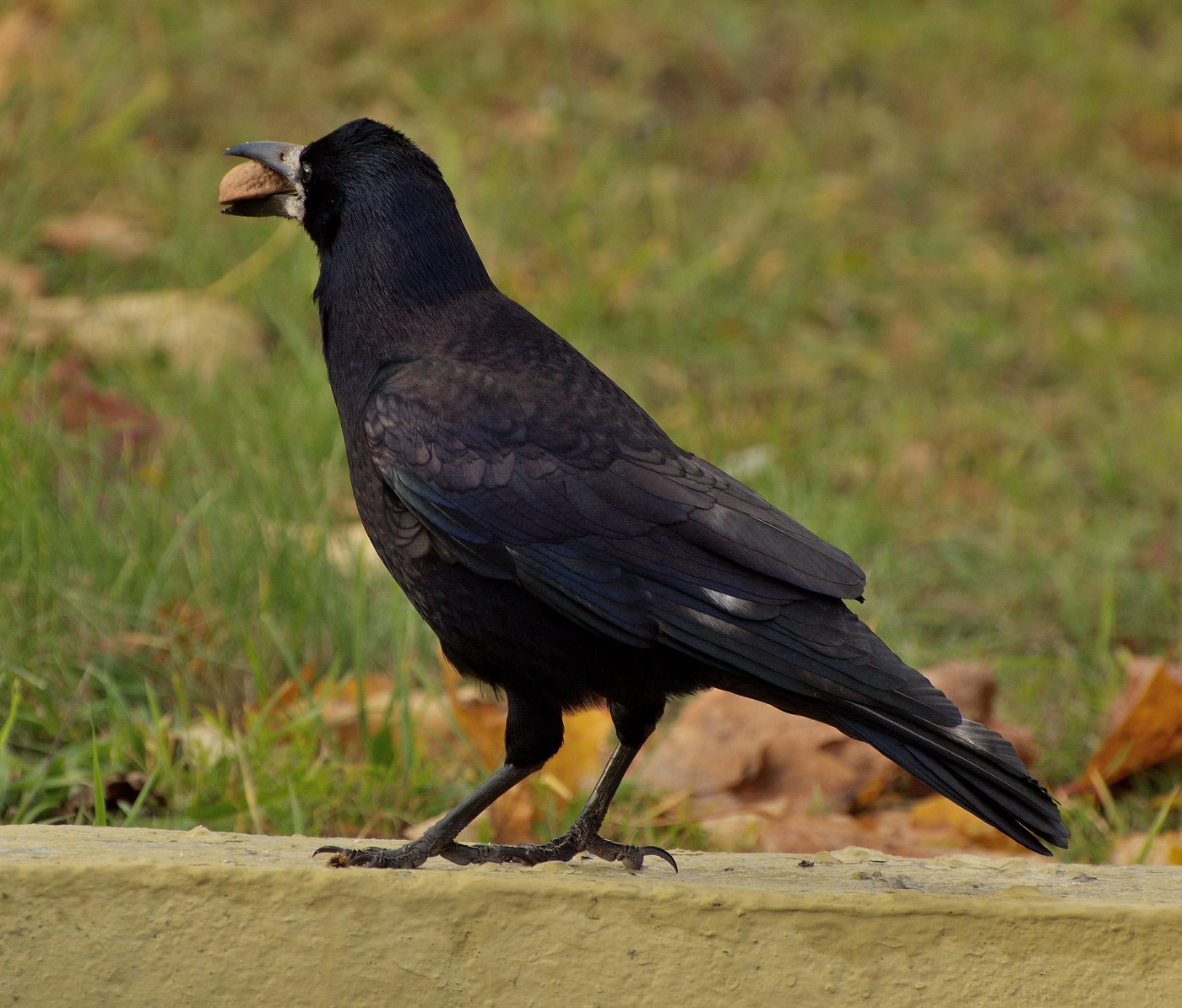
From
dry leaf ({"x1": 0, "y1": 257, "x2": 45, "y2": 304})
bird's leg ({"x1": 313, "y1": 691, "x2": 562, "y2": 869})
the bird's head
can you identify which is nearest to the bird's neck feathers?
the bird's head

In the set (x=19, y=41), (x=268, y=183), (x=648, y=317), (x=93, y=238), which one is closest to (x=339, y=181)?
(x=268, y=183)

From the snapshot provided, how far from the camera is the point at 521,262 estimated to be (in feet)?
20.7

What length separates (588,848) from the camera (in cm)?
284

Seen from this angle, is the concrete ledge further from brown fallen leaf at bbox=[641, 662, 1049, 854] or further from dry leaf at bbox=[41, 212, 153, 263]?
dry leaf at bbox=[41, 212, 153, 263]

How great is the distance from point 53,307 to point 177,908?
3.58m

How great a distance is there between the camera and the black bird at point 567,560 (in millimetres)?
2469

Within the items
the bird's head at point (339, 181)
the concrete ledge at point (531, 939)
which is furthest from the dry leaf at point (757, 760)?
the bird's head at point (339, 181)

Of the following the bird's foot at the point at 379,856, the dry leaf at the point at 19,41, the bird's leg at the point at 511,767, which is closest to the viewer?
the bird's foot at the point at 379,856

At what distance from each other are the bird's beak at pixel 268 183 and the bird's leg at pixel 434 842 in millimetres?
1116

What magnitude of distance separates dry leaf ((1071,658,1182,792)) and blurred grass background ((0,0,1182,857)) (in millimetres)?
199

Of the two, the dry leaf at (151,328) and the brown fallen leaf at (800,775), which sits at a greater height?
the dry leaf at (151,328)

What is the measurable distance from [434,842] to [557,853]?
285mm

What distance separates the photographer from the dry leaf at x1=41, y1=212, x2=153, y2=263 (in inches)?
229

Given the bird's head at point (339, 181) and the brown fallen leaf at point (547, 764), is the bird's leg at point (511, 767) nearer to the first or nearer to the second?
the brown fallen leaf at point (547, 764)
